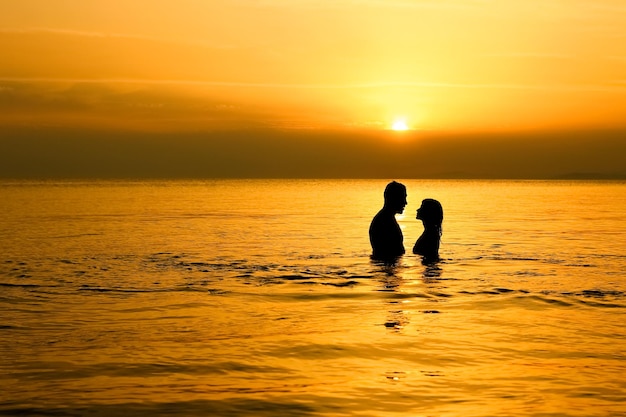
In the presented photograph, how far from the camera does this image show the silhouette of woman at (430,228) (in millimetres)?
21641

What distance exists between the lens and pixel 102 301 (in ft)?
54.9

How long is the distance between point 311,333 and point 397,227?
949 cm

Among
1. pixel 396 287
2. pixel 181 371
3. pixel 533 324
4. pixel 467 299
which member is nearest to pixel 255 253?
pixel 396 287

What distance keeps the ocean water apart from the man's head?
169 cm

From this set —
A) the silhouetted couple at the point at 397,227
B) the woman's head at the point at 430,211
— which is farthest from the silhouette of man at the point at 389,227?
the woman's head at the point at 430,211

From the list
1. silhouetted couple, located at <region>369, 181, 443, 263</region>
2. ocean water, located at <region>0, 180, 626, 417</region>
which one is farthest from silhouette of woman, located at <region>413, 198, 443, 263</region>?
ocean water, located at <region>0, 180, 626, 417</region>

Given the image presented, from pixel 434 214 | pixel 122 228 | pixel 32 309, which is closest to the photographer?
pixel 32 309

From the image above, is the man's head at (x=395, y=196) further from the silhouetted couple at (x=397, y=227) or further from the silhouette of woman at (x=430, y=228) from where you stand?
the silhouette of woman at (x=430, y=228)

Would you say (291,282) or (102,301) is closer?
(102,301)

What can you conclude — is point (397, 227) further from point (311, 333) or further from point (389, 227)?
point (311, 333)

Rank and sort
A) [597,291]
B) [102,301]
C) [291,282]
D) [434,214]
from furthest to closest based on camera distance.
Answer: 1. [434,214]
2. [291,282]
3. [597,291]
4. [102,301]

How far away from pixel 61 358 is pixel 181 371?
2.00 metres

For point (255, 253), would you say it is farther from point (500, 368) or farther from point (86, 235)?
point (500, 368)

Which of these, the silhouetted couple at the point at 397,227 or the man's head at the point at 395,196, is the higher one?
the man's head at the point at 395,196
